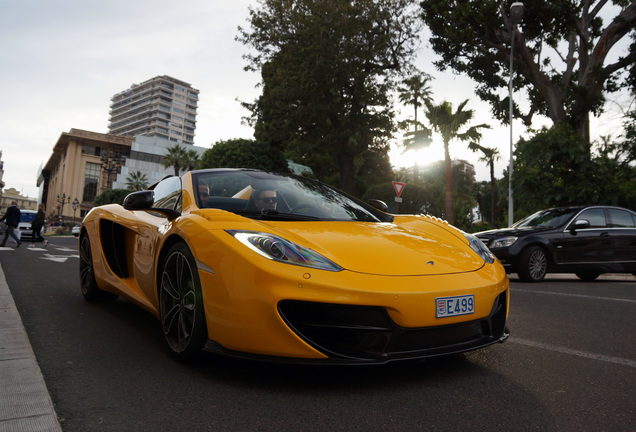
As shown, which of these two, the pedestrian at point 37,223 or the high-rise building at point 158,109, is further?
the high-rise building at point 158,109

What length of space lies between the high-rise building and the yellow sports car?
153 metres

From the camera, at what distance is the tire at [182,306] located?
2.73 m

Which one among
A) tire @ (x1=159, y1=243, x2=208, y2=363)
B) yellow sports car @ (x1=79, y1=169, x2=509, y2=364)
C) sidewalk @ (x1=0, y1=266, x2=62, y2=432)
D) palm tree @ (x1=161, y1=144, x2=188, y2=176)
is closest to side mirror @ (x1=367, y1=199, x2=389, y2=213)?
yellow sports car @ (x1=79, y1=169, x2=509, y2=364)

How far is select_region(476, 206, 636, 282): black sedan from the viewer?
8578 millimetres

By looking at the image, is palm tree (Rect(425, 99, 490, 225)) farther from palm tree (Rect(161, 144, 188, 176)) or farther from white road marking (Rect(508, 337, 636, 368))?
palm tree (Rect(161, 144, 188, 176))

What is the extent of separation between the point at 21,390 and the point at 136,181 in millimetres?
91040

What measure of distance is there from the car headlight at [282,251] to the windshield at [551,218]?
7531mm

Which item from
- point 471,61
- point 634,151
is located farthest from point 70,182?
point 634,151

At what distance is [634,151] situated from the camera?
14.3 m

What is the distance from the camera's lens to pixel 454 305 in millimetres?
2562

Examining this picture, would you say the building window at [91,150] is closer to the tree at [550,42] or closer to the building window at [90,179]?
the building window at [90,179]

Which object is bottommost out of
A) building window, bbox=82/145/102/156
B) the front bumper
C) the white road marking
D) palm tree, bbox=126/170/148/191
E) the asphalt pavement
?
the asphalt pavement

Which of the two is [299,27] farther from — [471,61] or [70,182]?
[70,182]

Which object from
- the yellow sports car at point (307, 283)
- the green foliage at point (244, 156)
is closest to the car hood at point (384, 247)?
the yellow sports car at point (307, 283)
